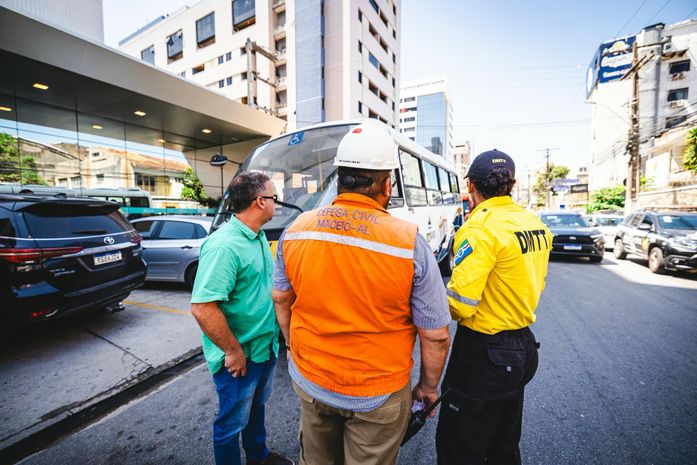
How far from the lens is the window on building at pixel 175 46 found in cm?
3581

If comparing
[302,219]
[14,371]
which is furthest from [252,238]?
[14,371]

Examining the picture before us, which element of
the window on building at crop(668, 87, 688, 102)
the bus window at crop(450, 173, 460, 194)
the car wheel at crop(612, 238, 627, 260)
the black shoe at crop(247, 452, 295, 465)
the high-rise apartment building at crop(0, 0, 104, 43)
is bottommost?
the black shoe at crop(247, 452, 295, 465)

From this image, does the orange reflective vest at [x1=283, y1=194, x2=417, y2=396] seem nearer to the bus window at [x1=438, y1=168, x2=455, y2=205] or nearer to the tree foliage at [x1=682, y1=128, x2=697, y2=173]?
the bus window at [x1=438, y1=168, x2=455, y2=205]

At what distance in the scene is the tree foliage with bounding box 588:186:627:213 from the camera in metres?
27.0

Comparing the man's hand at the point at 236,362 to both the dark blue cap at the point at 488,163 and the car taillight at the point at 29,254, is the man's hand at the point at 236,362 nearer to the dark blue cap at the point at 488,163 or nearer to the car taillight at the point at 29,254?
the dark blue cap at the point at 488,163

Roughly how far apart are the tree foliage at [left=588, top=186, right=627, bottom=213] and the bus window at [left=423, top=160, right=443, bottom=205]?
98.9 feet

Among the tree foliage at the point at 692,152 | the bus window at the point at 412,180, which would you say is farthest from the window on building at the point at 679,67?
the bus window at the point at 412,180

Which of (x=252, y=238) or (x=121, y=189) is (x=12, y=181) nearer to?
(x=121, y=189)

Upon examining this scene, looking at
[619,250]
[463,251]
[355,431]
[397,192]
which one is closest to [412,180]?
[397,192]

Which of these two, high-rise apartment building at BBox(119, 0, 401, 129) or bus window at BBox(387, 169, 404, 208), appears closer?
bus window at BBox(387, 169, 404, 208)

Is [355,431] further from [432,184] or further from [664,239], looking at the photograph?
[664,239]

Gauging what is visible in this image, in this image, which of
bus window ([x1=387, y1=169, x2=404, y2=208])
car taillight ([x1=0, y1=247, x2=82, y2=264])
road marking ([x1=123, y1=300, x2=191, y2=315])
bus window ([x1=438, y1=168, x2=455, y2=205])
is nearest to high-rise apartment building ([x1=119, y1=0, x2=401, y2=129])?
bus window ([x1=438, y1=168, x2=455, y2=205])

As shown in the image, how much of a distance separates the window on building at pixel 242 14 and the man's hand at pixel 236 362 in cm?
3678

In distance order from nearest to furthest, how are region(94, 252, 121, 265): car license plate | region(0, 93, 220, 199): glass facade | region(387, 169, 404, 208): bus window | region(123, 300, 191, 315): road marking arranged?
region(94, 252, 121, 265): car license plate < region(387, 169, 404, 208): bus window < region(123, 300, 191, 315): road marking < region(0, 93, 220, 199): glass facade
